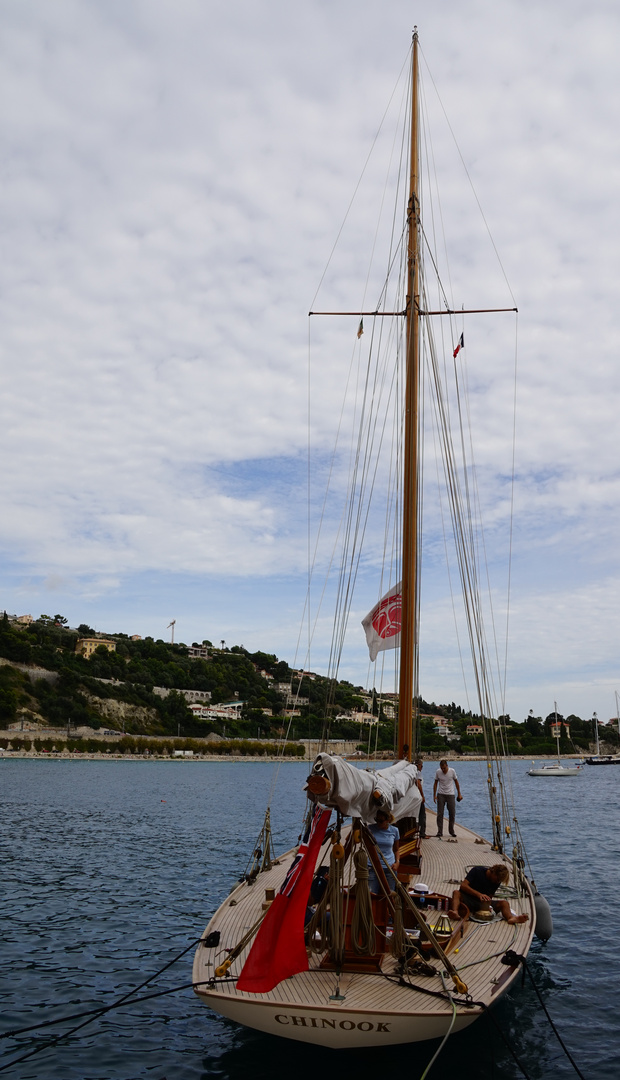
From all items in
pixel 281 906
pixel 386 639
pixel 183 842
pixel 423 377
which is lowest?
pixel 183 842

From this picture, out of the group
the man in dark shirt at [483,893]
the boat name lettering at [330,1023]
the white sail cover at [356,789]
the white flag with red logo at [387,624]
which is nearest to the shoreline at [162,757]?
the white flag with red logo at [387,624]

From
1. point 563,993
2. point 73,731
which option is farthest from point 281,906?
point 73,731

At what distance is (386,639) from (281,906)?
28.2 ft

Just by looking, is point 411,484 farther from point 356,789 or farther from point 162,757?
point 162,757

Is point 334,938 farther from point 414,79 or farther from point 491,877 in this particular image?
point 414,79

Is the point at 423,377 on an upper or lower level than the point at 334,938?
upper

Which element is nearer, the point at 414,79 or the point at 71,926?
the point at 71,926

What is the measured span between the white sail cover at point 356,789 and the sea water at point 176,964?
2.56m

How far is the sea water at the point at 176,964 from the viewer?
8.66 metres

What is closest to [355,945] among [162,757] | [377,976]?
[377,976]

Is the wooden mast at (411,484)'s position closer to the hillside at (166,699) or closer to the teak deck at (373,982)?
the teak deck at (373,982)

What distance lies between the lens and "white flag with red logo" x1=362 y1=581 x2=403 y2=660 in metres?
15.8

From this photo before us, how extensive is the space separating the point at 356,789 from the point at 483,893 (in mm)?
3825

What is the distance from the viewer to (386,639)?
52.0ft
